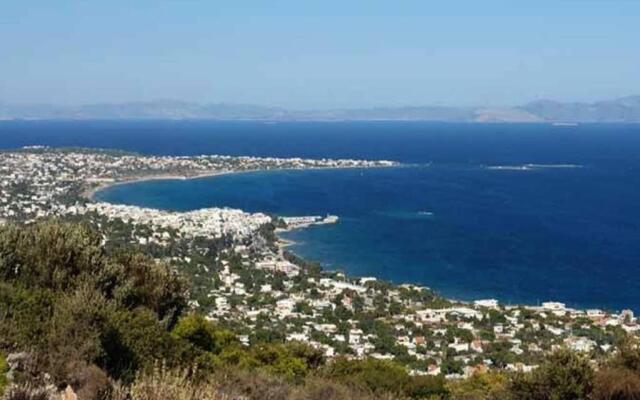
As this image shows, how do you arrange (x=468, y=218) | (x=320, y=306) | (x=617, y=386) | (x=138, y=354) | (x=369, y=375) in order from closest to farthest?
(x=138, y=354), (x=617, y=386), (x=369, y=375), (x=320, y=306), (x=468, y=218)

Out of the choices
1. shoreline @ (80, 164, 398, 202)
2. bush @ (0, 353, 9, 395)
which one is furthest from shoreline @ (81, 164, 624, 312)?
bush @ (0, 353, 9, 395)

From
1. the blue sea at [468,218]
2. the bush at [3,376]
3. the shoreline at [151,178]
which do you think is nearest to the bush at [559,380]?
the bush at [3,376]

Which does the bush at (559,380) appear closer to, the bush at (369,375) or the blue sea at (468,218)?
the bush at (369,375)

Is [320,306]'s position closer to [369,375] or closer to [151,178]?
[369,375]

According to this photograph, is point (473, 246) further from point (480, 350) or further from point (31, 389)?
point (31, 389)

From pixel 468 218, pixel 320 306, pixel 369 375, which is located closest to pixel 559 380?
pixel 369 375

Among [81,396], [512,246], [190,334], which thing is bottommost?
[512,246]

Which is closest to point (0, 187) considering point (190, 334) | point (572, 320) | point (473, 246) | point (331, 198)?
point (331, 198)
